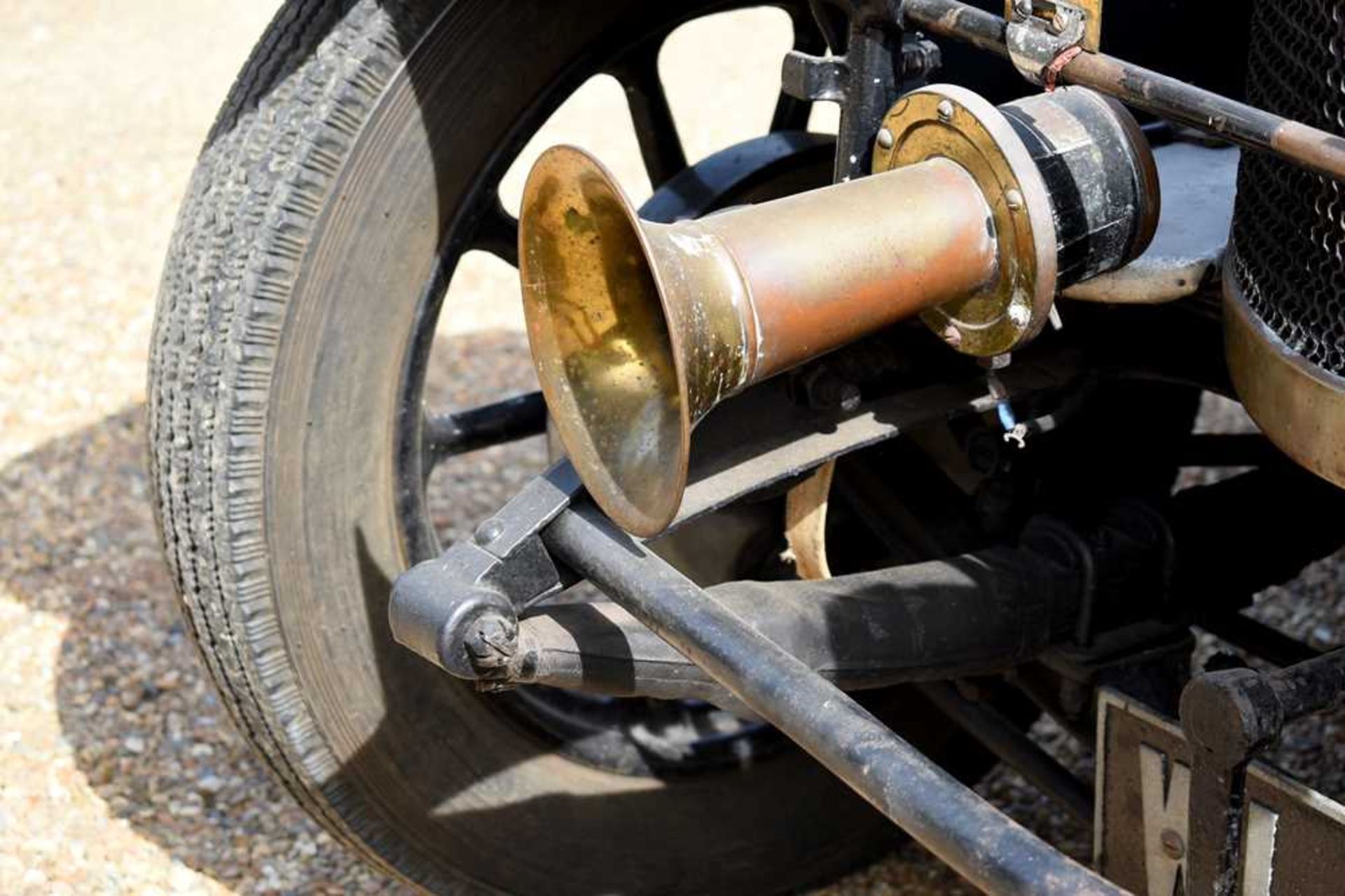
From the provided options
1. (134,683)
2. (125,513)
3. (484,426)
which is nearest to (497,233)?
(484,426)

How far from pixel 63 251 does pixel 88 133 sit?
1.09 m

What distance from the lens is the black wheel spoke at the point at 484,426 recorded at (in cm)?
228

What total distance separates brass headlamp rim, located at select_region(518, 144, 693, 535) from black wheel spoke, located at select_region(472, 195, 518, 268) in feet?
1.76

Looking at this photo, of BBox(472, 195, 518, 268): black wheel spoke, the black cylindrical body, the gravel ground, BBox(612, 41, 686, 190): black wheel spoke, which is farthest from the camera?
the gravel ground

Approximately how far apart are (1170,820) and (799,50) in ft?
3.68

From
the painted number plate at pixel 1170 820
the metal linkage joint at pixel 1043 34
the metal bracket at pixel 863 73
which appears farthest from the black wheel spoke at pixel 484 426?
the metal linkage joint at pixel 1043 34

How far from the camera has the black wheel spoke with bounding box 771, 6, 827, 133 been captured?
240cm

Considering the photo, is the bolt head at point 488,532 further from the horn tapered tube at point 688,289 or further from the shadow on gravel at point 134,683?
the shadow on gravel at point 134,683

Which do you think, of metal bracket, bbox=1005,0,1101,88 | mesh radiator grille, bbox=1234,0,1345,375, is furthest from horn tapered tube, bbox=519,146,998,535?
mesh radiator grille, bbox=1234,0,1345,375

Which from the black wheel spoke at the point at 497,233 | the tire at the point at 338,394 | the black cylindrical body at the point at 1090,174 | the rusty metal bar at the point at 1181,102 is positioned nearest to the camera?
the rusty metal bar at the point at 1181,102

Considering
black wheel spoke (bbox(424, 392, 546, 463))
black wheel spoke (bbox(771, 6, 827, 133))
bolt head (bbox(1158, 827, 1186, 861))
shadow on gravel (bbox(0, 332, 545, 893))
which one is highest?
black wheel spoke (bbox(771, 6, 827, 133))

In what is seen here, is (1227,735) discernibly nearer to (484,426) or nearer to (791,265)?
(791,265)

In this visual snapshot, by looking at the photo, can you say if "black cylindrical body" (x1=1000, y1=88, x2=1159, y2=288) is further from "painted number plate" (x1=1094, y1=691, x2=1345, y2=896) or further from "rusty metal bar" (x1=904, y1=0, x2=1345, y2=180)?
"painted number plate" (x1=1094, y1=691, x2=1345, y2=896)

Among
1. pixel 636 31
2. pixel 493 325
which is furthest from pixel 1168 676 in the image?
pixel 493 325
